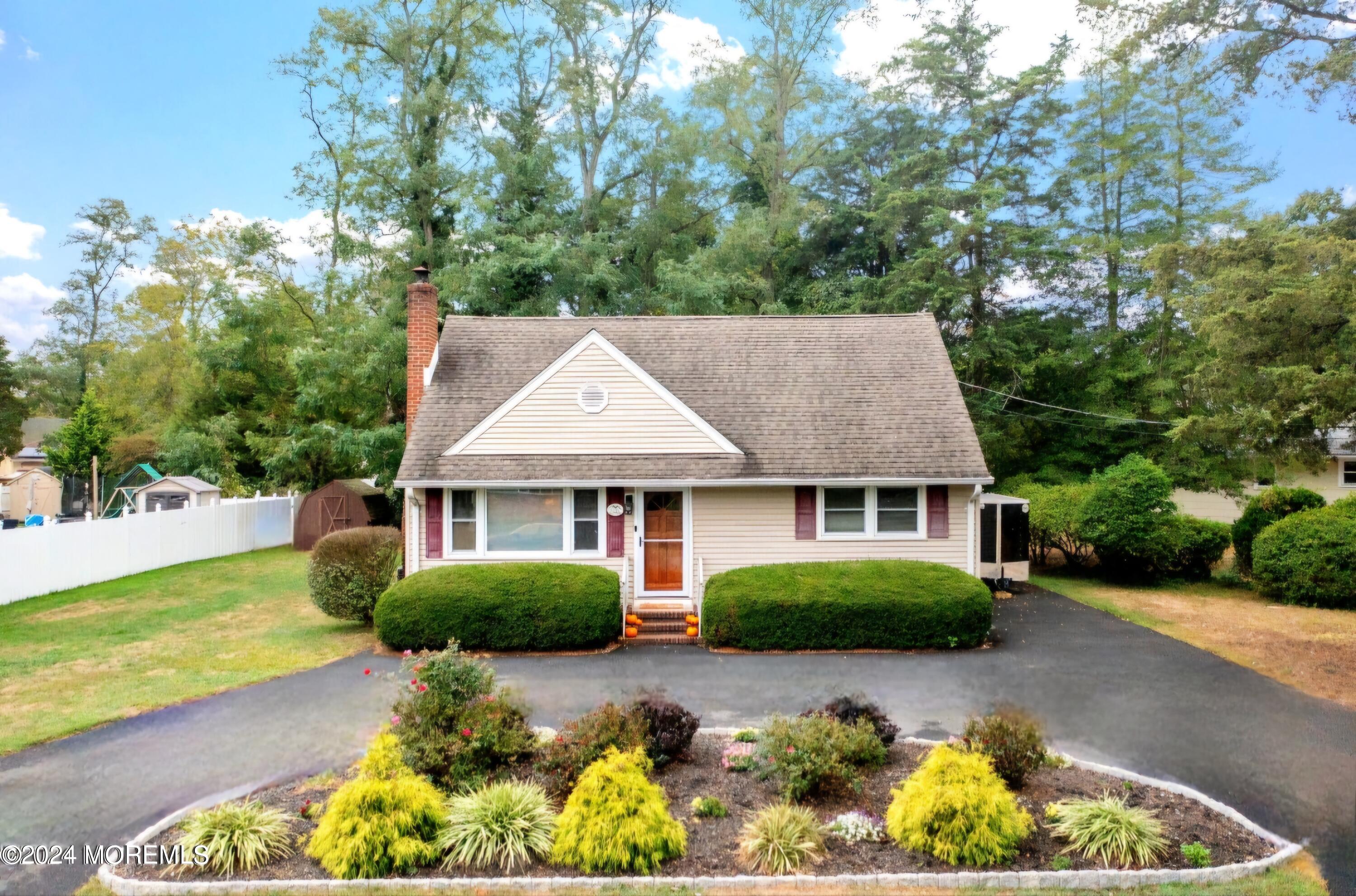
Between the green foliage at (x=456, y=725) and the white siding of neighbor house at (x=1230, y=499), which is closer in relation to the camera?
the green foliage at (x=456, y=725)

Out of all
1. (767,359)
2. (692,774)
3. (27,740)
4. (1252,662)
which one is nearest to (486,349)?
(767,359)

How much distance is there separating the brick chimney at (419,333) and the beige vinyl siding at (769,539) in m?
5.78

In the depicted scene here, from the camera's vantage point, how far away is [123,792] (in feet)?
20.5

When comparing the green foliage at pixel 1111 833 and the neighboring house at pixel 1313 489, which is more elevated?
the neighboring house at pixel 1313 489

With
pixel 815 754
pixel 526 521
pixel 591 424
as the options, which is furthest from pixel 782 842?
pixel 591 424

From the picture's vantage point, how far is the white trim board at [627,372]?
1321 centimetres

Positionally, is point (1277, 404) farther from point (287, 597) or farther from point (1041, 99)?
point (287, 597)

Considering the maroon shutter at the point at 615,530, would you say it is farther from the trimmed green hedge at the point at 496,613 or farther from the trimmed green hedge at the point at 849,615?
the trimmed green hedge at the point at 849,615

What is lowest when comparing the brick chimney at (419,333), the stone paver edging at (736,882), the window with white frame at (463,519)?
the stone paver edging at (736,882)

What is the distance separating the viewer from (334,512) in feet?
80.0

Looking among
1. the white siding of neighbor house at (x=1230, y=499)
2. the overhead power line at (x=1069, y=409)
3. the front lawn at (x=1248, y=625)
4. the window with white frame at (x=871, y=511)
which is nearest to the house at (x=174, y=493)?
the window with white frame at (x=871, y=511)

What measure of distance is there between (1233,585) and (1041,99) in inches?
641

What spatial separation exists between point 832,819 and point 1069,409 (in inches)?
871

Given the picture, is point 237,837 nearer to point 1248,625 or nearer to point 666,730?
point 666,730
